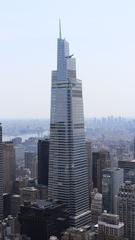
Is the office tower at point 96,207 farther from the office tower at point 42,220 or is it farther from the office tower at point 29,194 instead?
the office tower at point 42,220

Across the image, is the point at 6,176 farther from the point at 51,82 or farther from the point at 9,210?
the point at 51,82

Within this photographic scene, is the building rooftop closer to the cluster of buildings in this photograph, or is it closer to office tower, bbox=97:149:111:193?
the cluster of buildings

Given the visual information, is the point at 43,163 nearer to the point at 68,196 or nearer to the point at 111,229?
the point at 68,196

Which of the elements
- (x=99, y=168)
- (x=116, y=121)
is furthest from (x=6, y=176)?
(x=116, y=121)

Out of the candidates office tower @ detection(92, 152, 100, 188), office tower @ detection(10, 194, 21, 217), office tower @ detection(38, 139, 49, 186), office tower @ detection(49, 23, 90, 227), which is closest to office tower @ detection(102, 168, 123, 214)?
office tower @ detection(49, 23, 90, 227)

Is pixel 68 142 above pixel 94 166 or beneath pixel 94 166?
above

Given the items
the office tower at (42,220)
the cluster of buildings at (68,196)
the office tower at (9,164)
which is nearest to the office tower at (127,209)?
the cluster of buildings at (68,196)

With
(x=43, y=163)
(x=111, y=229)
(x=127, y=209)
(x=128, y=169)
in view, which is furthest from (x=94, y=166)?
(x=111, y=229)
